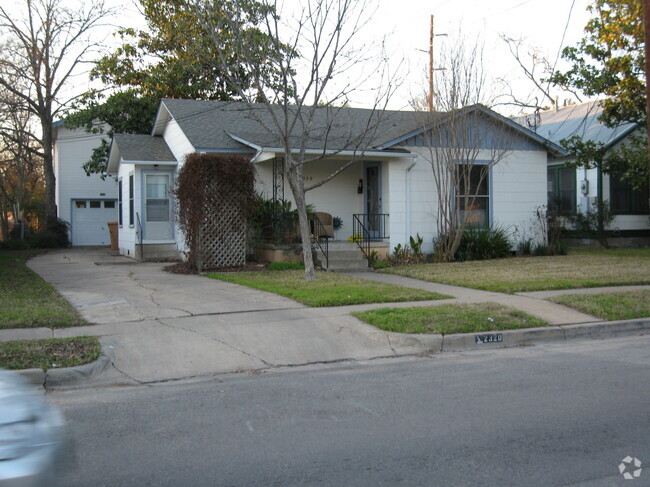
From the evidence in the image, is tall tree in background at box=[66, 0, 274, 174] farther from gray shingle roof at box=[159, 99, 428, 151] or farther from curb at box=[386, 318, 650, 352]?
curb at box=[386, 318, 650, 352]

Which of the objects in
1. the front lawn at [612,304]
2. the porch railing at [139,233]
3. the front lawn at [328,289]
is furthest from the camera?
the porch railing at [139,233]

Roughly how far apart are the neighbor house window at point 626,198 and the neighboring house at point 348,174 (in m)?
5.05

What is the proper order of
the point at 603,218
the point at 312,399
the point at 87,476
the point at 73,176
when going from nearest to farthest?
the point at 87,476 < the point at 312,399 < the point at 603,218 < the point at 73,176

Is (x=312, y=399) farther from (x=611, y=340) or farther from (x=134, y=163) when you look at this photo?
(x=134, y=163)

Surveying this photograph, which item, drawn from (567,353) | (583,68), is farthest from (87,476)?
(583,68)

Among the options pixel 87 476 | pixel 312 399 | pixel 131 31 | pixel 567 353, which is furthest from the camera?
pixel 131 31

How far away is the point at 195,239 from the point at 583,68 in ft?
41.2

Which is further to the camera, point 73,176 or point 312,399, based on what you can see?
point 73,176

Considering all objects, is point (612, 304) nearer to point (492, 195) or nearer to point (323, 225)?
point (492, 195)

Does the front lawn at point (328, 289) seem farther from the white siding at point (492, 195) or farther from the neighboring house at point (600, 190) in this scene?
the neighboring house at point (600, 190)

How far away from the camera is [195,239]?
613 inches

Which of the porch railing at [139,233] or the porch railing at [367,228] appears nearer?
the porch railing at [367,228]

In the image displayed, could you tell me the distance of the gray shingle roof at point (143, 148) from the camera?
19547mm

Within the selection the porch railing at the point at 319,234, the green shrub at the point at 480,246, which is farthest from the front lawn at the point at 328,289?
the green shrub at the point at 480,246
